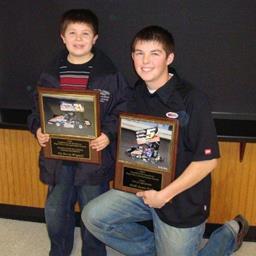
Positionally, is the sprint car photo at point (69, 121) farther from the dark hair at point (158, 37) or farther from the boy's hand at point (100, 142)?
the dark hair at point (158, 37)

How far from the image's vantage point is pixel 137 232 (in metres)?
1.83

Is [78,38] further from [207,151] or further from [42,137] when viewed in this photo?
[207,151]

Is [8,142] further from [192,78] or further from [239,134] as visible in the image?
[239,134]

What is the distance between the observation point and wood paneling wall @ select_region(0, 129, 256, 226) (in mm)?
2105

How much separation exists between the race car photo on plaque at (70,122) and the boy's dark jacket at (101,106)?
2.3 inches

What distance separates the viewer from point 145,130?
1555 millimetres

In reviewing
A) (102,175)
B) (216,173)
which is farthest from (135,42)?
(216,173)

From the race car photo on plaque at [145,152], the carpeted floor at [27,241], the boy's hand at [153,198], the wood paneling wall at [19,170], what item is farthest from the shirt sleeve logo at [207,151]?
the wood paneling wall at [19,170]

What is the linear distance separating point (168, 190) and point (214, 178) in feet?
2.17

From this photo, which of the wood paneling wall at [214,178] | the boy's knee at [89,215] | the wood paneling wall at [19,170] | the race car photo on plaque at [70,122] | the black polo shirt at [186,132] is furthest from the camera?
the wood paneling wall at [19,170]

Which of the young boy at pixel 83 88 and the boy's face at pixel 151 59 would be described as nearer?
the boy's face at pixel 151 59

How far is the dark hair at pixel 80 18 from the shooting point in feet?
5.39

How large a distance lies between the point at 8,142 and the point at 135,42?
1.05 meters

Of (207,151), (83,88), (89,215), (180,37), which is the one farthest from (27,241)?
(180,37)
